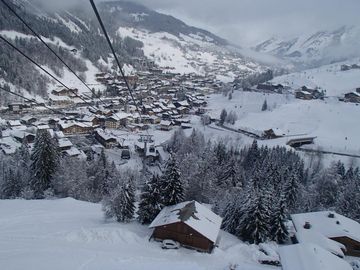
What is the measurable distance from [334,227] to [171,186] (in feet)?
40.4

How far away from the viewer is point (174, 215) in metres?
20.0

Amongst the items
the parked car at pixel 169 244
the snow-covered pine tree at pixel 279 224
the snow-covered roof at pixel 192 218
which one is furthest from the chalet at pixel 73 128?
the snow-covered pine tree at pixel 279 224

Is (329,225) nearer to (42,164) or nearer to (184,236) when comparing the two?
(184,236)

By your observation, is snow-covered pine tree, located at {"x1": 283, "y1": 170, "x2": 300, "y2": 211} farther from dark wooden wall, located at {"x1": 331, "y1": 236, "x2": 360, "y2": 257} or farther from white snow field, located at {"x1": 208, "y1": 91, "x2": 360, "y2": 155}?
white snow field, located at {"x1": 208, "y1": 91, "x2": 360, "y2": 155}

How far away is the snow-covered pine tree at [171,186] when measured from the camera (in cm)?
2228

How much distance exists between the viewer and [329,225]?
24.2m

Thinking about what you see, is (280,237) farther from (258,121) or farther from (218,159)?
(258,121)

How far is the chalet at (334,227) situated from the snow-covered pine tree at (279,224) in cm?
230

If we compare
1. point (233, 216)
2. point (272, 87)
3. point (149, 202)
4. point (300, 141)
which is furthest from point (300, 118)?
point (149, 202)

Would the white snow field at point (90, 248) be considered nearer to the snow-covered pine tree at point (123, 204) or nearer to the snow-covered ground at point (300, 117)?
the snow-covered pine tree at point (123, 204)

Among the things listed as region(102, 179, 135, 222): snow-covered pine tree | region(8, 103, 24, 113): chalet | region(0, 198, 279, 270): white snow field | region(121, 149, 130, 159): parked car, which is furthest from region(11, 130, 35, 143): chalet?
region(102, 179, 135, 222): snow-covered pine tree

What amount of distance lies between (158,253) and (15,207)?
44.2ft

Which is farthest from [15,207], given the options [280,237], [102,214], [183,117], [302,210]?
[183,117]

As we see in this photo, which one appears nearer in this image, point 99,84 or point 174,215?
point 174,215
